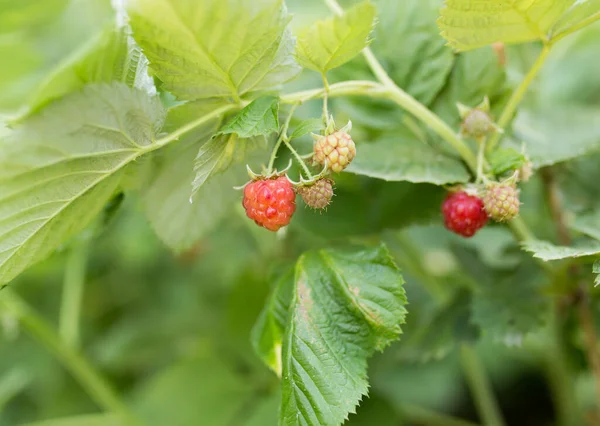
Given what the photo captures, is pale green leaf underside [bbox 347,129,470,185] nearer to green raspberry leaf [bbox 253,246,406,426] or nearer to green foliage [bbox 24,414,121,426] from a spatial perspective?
green raspberry leaf [bbox 253,246,406,426]

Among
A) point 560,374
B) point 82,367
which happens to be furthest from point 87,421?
point 560,374

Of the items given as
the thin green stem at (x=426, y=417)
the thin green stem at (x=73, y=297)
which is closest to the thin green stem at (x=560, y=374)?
the thin green stem at (x=426, y=417)

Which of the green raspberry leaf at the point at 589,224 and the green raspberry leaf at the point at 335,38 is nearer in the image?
the green raspberry leaf at the point at 335,38

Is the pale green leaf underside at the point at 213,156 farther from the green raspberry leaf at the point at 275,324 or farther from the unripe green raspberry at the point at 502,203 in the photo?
the unripe green raspberry at the point at 502,203

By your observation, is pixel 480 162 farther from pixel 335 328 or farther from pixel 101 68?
pixel 101 68

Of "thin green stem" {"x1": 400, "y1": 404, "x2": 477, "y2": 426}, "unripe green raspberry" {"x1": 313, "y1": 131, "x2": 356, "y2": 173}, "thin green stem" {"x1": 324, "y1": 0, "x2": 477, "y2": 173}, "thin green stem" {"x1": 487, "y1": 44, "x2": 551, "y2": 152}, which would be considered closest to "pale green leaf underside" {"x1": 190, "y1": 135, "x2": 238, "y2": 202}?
"unripe green raspberry" {"x1": 313, "y1": 131, "x2": 356, "y2": 173}
